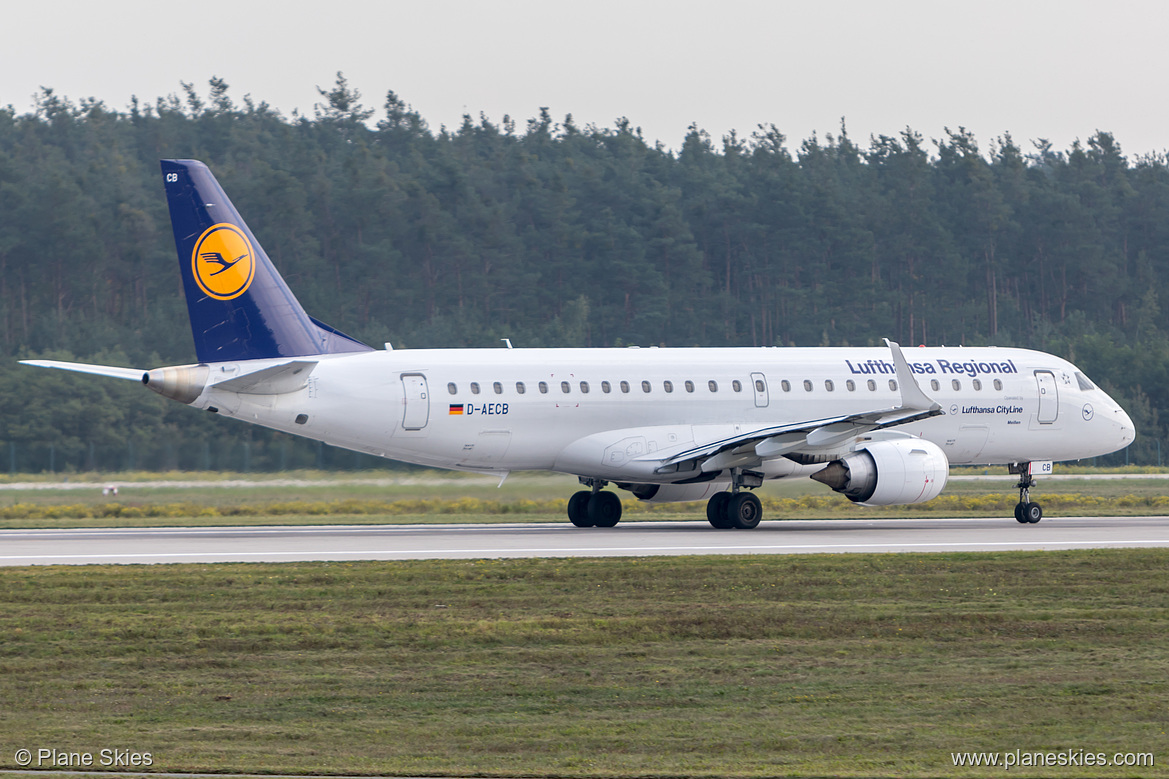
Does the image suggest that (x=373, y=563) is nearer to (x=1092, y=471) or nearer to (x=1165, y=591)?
(x=1165, y=591)

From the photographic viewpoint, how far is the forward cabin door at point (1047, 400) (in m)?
32.5

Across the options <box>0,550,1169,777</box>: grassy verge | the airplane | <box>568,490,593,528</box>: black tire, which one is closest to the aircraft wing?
the airplane

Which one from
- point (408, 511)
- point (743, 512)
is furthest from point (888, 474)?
point (408, 511)

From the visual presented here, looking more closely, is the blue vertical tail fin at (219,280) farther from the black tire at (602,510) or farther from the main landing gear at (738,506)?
the main landing gear at (738,506)

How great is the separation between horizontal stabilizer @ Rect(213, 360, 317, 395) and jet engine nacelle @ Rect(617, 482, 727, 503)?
23.1ft

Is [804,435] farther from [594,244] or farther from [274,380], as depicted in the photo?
[594,244]

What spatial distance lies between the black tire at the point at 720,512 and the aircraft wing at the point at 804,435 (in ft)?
2.56

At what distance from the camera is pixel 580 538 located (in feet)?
86.1

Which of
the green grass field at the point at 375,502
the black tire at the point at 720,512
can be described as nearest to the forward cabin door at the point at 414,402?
the green grass field at the point at 375,502

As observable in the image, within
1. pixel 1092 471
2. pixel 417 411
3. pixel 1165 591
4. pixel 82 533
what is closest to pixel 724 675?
pixel 1165 591

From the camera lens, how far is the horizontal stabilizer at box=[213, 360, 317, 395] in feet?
84.9

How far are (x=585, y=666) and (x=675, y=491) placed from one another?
56.2 feet

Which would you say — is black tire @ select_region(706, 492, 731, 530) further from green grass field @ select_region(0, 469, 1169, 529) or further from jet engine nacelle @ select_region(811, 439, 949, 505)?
green grass field @ select_region(0, 469, 1169, 529)

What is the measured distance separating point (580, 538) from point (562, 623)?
427 inches
